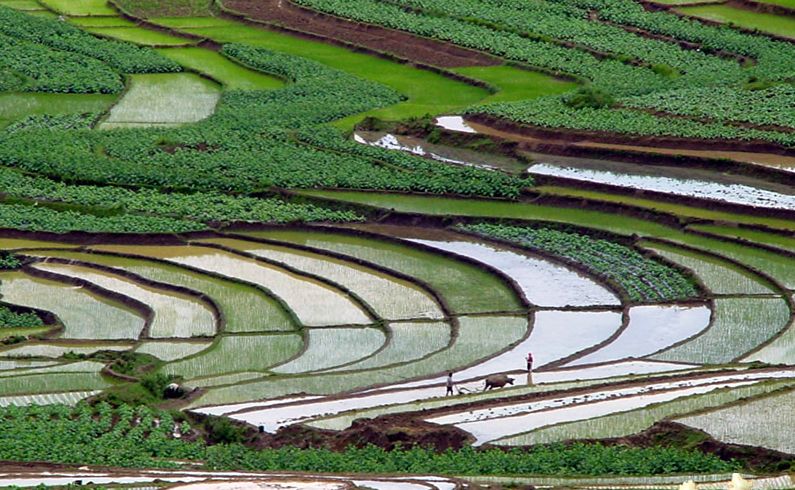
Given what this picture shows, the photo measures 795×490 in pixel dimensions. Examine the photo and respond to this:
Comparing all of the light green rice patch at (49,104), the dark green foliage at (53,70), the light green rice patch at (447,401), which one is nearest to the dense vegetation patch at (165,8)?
the dark green foliage at (53,70)

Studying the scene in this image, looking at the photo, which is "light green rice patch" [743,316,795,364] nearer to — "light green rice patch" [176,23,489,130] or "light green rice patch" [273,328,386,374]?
"light green rice patch" [273,328,386,374]

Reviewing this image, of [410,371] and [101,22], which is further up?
[101,22]

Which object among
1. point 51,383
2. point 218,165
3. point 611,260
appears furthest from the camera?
point 218,165

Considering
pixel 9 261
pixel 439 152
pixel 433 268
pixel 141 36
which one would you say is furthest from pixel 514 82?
pixel 9 261

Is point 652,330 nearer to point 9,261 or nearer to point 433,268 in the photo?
point 433,268

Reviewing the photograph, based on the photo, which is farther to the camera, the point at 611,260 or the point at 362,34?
the point at 362,34

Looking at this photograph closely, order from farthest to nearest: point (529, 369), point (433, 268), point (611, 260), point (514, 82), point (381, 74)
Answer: point (381, 74) → point (514, 82) → point (433, 268) → point (611, 260) → point (529, 369)
